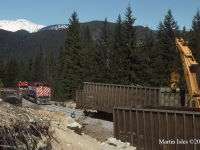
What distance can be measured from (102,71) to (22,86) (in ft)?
50.2

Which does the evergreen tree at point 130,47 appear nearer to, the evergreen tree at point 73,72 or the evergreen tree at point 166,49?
the evergreen tree at point 166,49

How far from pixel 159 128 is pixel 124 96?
31.4ft

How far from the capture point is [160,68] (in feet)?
125

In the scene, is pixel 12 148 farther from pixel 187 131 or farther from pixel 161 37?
pixel 161 37

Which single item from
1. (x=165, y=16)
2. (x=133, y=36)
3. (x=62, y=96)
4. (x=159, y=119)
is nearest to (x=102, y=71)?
(x=133, y=36)

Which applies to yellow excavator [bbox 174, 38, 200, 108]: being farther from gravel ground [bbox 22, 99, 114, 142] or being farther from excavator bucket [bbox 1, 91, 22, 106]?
excavator bucket [bbox 1, 91, 22, 106]

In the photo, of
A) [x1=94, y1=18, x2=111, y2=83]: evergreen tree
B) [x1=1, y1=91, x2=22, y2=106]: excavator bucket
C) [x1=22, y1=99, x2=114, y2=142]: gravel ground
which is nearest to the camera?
[x1=1, y1=91, x2=22, y2=106]: excavator bucket

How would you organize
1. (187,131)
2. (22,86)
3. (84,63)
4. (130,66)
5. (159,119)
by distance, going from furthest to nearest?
(84,63) → (22,86) → (130,66) → (159,119) → (187,131)

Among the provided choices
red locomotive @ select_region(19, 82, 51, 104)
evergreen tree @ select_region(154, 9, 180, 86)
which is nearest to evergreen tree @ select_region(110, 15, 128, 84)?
evergreen tree @ select_region(154, 9, 180, 86)

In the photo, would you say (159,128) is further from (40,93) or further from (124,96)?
(40,93)

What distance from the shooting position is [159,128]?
9672 mm

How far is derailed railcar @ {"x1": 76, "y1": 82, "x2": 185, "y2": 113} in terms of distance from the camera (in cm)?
1723

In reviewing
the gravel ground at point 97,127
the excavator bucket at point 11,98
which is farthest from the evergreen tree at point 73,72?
the excavator bucket at point 11,98

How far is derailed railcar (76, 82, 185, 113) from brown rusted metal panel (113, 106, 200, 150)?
703 centimetres
